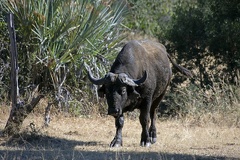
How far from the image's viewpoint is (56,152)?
1106cm

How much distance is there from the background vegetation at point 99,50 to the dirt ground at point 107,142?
0.76 m

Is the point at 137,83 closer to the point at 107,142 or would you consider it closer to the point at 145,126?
the point at 145,126

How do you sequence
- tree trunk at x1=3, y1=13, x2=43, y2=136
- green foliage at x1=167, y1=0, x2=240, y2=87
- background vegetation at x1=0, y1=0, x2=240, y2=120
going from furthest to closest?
green foliage at x1=167, y1=0, x2=240, y2=87, background vegetation at x1=0, y1=0, x2=240, y2=120, tree trunk at x1=3, y1=13, x2=43, y2=136

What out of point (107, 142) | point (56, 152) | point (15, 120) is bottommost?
point (107, 142)

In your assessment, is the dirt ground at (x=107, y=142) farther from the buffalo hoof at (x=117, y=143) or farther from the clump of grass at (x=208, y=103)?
the clump of grass at (x=208, y=103)

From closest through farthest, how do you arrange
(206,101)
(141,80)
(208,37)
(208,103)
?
(141,80) < (208,103) < (206,101) < (208,37)

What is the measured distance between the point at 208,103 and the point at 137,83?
18.3 feet

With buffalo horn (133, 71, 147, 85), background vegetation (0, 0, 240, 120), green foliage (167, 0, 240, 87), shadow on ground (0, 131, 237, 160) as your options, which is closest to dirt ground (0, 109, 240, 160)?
shadow on ground (0, 131, 237, 160)

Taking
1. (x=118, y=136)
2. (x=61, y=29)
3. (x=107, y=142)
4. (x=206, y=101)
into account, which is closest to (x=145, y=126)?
(x=118, y=136)

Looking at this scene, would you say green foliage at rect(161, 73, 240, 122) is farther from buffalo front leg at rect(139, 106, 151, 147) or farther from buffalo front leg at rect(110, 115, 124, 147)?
buffalo front leg at rect(110, 115, 124, 147)

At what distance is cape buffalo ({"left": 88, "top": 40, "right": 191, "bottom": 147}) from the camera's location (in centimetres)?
1145

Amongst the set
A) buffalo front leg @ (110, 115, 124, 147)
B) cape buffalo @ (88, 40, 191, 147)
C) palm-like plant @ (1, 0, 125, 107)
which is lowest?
buffalo front leg @ (110, 115, 124, 147)

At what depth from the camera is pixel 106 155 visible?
10.7m

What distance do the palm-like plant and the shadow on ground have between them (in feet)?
8.61
